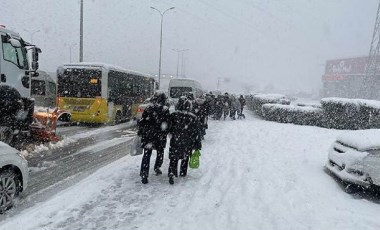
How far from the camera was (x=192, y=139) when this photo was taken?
24.7ft

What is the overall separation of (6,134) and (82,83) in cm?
742

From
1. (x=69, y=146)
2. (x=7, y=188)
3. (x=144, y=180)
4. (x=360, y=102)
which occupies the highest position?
(x=360, y=102)

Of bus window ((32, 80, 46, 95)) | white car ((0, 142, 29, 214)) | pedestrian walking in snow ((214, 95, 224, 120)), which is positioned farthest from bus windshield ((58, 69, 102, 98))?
white car ((0, 142, 29, 214))

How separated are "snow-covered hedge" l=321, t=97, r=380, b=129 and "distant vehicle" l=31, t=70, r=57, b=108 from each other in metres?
15.9

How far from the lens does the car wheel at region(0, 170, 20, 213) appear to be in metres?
5.48

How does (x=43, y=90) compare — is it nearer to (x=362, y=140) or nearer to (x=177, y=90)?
(x=177, y=90)

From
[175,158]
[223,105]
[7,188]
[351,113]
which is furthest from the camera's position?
[223,105]

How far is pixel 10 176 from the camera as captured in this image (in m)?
5.68

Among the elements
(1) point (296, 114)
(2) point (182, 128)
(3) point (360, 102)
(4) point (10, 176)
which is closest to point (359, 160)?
(2) point (182, 128)

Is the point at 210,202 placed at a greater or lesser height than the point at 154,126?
lesser


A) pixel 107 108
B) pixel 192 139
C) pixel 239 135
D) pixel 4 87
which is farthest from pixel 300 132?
pixel 4 87

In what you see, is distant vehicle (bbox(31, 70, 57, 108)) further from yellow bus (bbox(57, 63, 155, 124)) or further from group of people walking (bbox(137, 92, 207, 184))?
group of people walking (bbox(137, 92, 207, 184))

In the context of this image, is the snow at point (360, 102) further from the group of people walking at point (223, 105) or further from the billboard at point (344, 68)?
the billboard at point (344, 68)

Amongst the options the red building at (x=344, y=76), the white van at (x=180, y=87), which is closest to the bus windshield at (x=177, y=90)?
the white van at (x=180, y=87)
